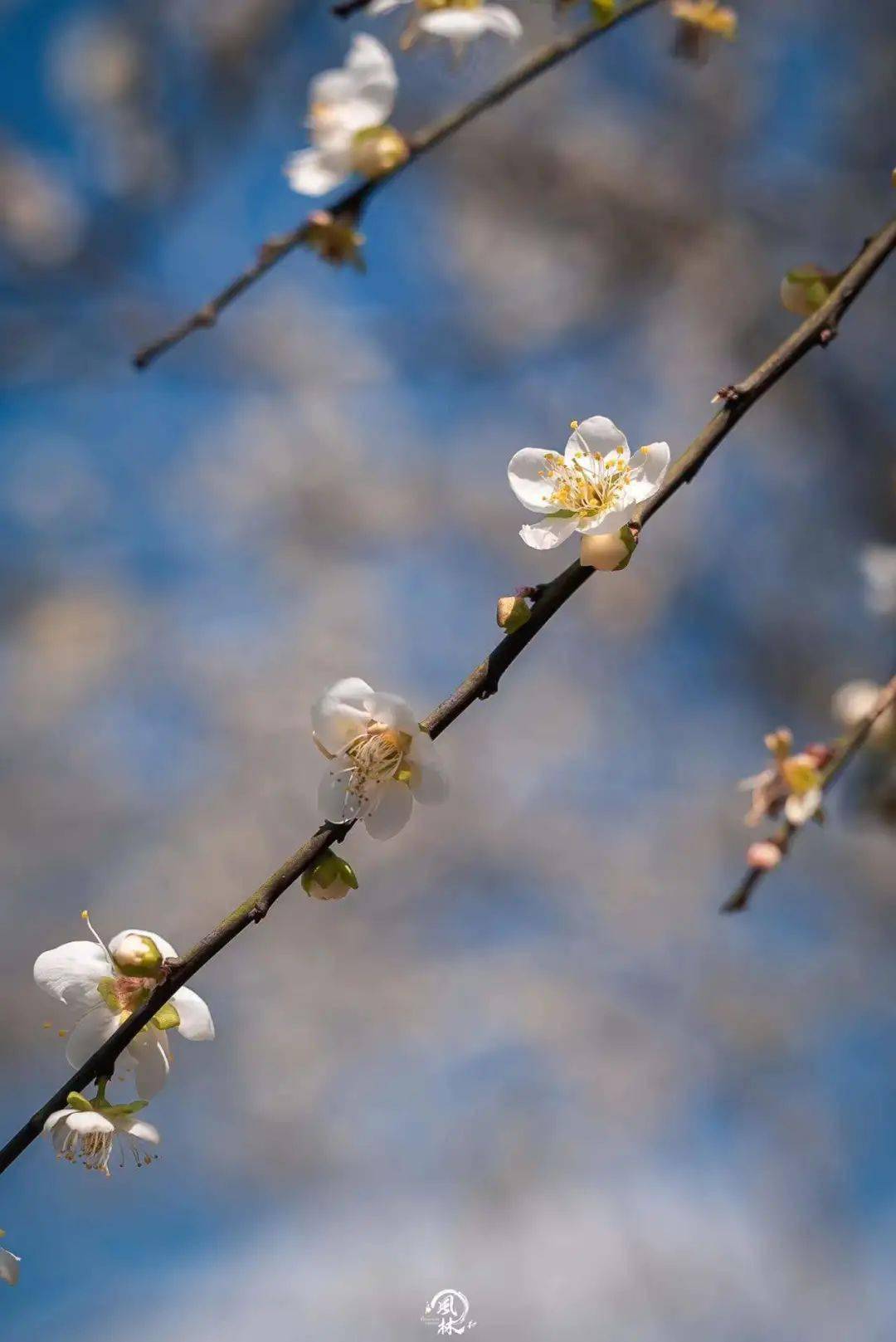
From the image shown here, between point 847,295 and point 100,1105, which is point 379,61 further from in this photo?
point 100,1105

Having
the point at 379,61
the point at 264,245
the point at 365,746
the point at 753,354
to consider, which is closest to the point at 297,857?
the point at 365,746

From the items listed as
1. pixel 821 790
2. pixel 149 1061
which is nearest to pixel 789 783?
pixel 821 790

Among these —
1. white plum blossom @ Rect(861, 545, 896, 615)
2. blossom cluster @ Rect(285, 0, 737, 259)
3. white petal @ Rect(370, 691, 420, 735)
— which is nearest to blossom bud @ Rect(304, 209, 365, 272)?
blossom cluster @ Rect(285, 0, 737, 259)

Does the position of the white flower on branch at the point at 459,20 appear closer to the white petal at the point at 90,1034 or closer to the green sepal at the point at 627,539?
the green sepal at the point at 627,539

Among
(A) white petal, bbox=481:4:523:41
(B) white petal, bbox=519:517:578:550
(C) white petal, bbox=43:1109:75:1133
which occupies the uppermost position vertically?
(A) white petal, bbox=481:4:523:41

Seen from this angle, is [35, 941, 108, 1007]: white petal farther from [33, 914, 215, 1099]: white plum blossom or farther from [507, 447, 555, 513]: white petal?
[507, 447, 555, 513]: white petal

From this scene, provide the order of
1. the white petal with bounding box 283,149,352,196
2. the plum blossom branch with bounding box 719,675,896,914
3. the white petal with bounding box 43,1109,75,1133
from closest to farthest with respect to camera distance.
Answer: the plum blossom branch with bounding box 719,675,896,914, the white petal with bounding box 43,1109,75,1133, the white petal with bounding box 283,149,352,196

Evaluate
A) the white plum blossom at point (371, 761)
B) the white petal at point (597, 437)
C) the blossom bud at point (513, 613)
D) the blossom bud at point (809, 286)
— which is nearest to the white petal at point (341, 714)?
the white plum blossom at point (371, 761)
